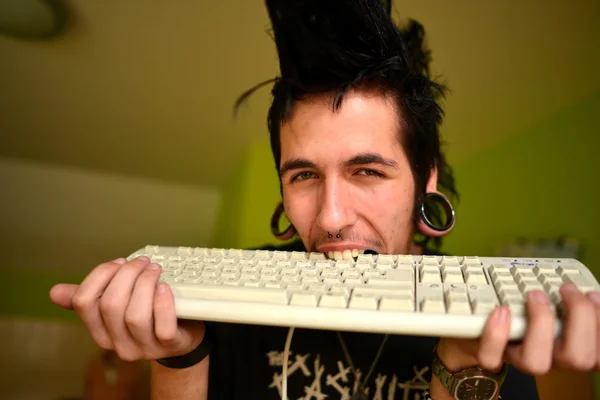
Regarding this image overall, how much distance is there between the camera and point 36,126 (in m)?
1.54

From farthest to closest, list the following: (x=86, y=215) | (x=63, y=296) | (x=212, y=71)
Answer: (x=86, y=215), (x=212, y=71), (x=63, y=296)

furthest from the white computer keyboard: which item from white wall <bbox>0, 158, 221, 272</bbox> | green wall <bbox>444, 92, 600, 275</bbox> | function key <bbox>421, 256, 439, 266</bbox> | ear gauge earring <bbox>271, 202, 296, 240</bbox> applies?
white wall <bbox>0, 158, 221, 272</bbox>

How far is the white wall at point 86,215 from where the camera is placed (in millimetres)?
2062

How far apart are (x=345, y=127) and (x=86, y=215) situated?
6.76ft

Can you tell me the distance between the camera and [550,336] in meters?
0.34

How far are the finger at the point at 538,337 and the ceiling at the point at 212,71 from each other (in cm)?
77

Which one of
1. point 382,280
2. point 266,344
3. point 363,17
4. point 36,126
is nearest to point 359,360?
point 266,344

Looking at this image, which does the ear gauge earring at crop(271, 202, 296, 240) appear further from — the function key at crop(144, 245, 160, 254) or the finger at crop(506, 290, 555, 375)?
the finger at crop(506, 290, 555, 375)

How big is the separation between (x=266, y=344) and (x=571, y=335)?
457 millimetres

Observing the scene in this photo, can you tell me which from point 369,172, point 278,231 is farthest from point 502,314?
point 278,231

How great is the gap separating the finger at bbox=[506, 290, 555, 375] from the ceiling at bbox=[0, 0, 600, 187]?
0.77 m

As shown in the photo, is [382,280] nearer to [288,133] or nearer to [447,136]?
[288,133]

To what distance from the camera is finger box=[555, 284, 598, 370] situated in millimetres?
332

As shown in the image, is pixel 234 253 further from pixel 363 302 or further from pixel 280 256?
pixel 363 302
